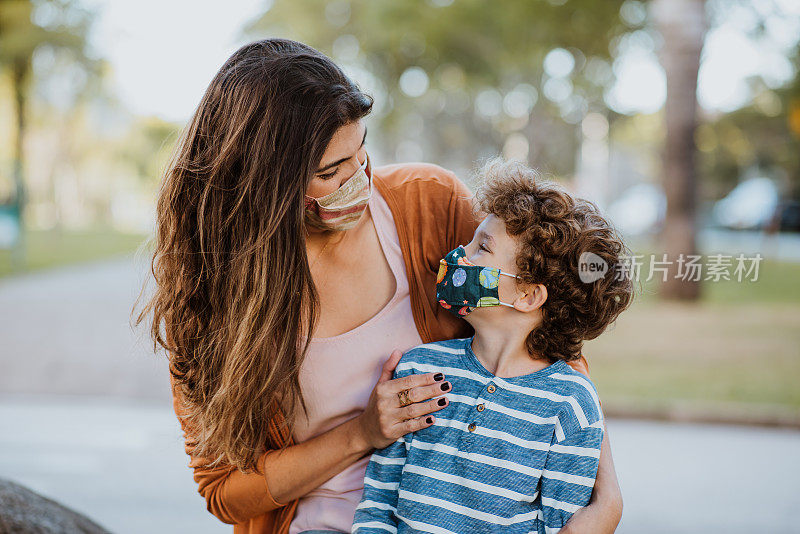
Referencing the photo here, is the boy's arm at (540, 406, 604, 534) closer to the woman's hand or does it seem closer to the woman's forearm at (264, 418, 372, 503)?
the woman's hand

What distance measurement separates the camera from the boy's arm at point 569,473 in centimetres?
180

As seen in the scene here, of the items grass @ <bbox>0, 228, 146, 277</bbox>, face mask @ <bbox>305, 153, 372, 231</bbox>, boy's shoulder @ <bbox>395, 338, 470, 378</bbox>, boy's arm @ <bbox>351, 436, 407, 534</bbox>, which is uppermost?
face mask @ <bbox>305, 153, 372, 231</bbox>

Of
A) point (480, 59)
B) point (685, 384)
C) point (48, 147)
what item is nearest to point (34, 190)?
point (48, 147)

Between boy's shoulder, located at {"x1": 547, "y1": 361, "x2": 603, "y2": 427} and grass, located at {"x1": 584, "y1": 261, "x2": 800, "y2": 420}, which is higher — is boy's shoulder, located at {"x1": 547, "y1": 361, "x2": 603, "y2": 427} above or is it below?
above

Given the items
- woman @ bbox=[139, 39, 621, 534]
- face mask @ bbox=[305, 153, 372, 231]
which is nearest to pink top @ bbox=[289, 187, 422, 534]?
woman @ bbox=[139, 39, 621, 534]

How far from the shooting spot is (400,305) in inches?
85.7

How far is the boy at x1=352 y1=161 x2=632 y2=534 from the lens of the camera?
72.8 inches

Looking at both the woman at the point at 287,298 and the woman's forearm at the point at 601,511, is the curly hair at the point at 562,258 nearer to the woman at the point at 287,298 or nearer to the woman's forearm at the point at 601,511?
the woman at the point at 287,298

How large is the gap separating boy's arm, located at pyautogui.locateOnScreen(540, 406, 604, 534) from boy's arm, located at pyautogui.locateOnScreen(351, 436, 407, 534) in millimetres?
364

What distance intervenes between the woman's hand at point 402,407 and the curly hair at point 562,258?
10.5 inches

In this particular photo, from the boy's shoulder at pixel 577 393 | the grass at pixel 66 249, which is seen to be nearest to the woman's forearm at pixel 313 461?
the boy's shoulder at pixel 577 393

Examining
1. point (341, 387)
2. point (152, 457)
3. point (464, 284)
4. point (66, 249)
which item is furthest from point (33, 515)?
point (66, 249)

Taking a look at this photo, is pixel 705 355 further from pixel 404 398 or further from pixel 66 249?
pixel 66 249

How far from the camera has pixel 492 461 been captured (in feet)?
6.16
